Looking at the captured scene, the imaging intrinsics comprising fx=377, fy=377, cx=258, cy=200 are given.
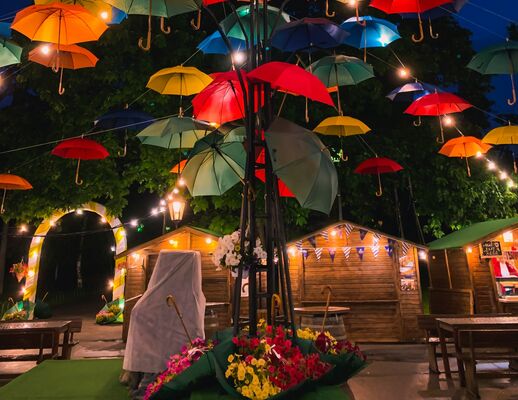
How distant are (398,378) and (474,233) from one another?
21.0 feet

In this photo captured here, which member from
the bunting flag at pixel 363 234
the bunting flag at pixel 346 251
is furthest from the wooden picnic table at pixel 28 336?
the bunting flag at pixel 363 234

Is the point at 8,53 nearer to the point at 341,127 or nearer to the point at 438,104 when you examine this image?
the point at 341,127

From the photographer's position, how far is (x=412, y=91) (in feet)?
26.0

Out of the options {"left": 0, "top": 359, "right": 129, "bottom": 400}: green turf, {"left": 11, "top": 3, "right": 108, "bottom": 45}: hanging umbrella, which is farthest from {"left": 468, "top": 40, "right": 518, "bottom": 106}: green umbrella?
{"left": 0, "top": 359, "right": 129, "bottom": 400}: green turf

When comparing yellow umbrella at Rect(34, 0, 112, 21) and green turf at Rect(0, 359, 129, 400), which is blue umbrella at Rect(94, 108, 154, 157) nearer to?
yellow umbrella at Rect(34, 0, 112, 21)

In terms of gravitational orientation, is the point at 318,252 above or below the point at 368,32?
below

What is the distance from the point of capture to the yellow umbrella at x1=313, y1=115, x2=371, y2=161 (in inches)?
277

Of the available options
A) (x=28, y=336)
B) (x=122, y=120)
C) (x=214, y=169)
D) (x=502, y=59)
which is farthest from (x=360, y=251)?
(x=28, y=336)

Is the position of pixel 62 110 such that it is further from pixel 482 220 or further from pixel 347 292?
pixel 482 220

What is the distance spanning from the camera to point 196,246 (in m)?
12.2

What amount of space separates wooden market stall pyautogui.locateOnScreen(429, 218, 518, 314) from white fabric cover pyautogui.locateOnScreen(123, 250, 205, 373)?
9407mm

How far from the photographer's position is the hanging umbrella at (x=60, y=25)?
14.7ft

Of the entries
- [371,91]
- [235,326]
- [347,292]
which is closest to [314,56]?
[371,91]

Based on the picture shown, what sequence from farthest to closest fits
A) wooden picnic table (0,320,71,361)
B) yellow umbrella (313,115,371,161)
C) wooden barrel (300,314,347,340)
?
wooden barrel (300,314,347,340), yellow umbrella (313,115,371,161), wooden picnic table (0,320,71,361)
